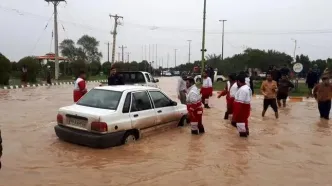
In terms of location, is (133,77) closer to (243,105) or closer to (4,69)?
(243,105)

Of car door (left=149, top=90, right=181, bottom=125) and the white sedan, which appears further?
car door (left=149, top=90, right=181, bottom=125)

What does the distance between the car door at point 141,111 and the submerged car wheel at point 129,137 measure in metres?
0.19

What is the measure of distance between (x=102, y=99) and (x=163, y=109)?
170 cm

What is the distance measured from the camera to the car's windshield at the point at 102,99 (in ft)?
26.4

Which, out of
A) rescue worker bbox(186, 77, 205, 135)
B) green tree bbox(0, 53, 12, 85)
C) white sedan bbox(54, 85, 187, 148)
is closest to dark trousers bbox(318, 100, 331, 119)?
rescue worker bbox(186, 77, 205, 135)

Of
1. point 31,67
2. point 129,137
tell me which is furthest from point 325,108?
point 31,67

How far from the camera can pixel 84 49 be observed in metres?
113

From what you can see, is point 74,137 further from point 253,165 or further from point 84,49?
point 84,49

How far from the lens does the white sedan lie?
7.51 metres

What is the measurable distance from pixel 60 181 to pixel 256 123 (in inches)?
296

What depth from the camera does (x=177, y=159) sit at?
7.22 metres

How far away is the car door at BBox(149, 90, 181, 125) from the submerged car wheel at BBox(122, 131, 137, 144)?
961mm

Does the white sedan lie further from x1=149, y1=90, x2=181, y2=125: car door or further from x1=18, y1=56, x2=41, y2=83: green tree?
x1=18, y1=56, x2=41, y2=83: green tree

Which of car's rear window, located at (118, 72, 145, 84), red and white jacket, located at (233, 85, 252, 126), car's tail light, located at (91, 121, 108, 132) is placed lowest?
car's tail light, located at (91, 121, 108, 132)
